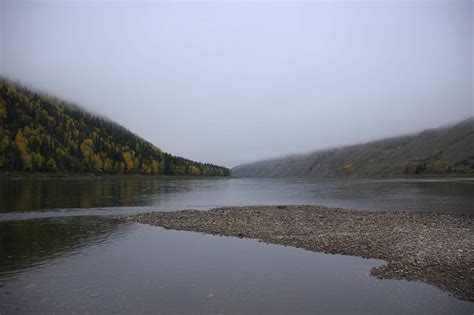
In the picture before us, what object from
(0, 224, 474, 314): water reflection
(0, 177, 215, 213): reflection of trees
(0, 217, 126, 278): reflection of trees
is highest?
(0, 177, 215, 213): reflection of trees

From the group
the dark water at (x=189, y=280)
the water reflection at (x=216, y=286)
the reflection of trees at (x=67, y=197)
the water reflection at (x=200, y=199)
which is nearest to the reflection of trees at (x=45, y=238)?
the dark water at (x=189, y=280)

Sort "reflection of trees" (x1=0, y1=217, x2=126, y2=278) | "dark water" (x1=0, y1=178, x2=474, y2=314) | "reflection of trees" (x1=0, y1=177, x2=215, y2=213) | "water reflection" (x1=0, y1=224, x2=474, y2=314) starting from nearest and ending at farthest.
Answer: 1. "water reflection" (x1=0, y1=224, x2=474, y2=314)
2. "dark water" (x1=0, y1=178, x2=474, y2=314)
3. "reflection of trees" (x1=0, y1=217, x2=126, y2=278)
4. "reflection of trees" (x1=0, y1=177, x2=215, y2=213)

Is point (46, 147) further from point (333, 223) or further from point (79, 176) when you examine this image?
point (333, 223)

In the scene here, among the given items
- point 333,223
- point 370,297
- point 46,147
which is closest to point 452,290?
point 370,297

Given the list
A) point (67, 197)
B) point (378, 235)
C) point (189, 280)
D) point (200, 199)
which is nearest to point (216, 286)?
point (189, 280)

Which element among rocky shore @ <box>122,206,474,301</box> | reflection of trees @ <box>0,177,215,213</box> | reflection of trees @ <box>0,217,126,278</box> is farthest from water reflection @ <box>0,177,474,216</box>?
rocky shore @ <box>122,206,474,301</box>

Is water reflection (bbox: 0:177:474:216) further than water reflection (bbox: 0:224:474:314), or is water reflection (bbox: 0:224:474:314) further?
water reflection (bbox: 0:177:474:216)

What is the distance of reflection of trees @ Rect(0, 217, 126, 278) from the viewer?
24359mm

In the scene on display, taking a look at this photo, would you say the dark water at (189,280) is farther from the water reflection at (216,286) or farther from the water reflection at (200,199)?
the water reflection at (200,199)

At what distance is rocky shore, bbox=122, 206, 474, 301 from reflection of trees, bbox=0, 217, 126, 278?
5.81 meters

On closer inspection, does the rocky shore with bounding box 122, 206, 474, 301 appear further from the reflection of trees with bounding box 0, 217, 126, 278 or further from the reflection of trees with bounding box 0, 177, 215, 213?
the reflection of trees with bounding box 0, 177, 215, 213

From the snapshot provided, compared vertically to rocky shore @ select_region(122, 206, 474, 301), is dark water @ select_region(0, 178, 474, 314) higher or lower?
lower

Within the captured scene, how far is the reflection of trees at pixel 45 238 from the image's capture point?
24359mm

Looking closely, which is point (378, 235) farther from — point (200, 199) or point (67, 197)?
point (67, 197)
